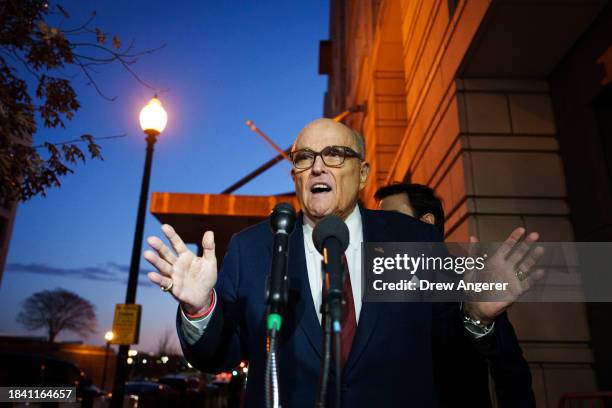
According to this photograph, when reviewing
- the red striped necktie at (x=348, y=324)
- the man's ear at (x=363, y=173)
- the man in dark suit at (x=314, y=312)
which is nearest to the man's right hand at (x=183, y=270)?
the man in dark suit at (x=314, y=312)

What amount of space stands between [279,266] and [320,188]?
969 mm

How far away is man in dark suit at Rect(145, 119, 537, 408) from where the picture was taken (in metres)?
1.88

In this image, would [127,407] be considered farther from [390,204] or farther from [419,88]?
[419,88]

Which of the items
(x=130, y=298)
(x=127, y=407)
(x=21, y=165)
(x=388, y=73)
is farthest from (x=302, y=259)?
(x=388, y=73)

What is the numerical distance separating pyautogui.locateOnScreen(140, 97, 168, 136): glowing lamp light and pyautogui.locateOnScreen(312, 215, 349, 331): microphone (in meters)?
7.42

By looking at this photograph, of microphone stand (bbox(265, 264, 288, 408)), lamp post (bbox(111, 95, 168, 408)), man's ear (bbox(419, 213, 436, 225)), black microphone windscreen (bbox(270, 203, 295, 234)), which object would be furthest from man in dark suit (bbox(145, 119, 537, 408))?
lamp post (bbox(111, 95, 168, 408))

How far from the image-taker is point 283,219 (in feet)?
5.38

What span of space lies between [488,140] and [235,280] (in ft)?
15.9

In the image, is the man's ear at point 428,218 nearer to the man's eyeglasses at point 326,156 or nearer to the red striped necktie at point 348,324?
the man's eyeglasses at point 326,156

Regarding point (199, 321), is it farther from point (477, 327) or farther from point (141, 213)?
A: point (141, 213)

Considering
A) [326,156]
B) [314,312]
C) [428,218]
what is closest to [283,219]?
[314,312]

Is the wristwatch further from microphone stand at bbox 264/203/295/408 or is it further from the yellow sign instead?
the yellow sign

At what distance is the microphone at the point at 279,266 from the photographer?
143cm

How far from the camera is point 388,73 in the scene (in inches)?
472
